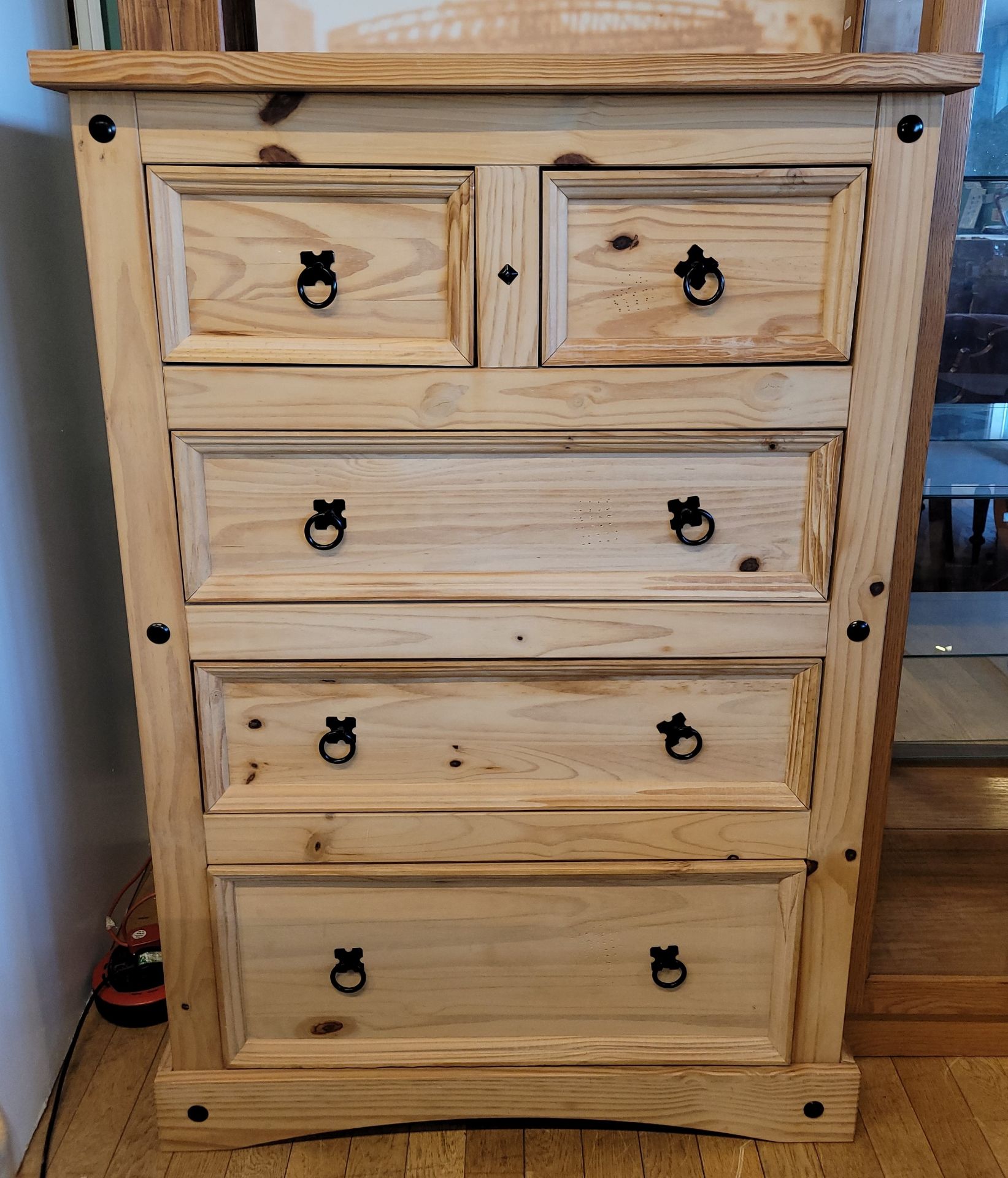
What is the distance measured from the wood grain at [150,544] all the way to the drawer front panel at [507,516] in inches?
1.6

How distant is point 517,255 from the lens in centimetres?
107

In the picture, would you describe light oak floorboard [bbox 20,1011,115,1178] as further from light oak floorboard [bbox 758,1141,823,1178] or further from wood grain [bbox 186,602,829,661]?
light oak floorboard [bbox 758,1141,823,1178]

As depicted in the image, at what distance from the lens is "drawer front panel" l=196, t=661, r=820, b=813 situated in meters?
1.20

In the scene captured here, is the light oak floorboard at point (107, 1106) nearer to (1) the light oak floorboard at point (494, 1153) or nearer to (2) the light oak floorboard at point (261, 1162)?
(2) the light oak floorboard at point (261, 1162)

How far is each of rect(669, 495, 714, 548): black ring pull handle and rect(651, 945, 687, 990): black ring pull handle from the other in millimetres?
535

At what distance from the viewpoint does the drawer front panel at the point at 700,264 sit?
1.06 metres

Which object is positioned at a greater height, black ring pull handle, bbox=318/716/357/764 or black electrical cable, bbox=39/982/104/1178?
black ring pull handle, bbox=318/716/357/764

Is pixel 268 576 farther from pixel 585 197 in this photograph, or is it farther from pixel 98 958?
pixel 98 958

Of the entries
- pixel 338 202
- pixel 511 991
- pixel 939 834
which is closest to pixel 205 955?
pixel 511 991

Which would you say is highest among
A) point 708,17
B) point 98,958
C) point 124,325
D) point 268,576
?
point 708,17

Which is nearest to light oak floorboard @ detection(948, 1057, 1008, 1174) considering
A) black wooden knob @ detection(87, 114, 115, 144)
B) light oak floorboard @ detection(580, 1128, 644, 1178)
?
light oak floorboard @ detection(580, 1128, 644, 1178)

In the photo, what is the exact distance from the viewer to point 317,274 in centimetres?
107

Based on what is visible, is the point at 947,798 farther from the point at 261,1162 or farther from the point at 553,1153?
the point at 261,1162

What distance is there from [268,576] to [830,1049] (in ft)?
3.14
